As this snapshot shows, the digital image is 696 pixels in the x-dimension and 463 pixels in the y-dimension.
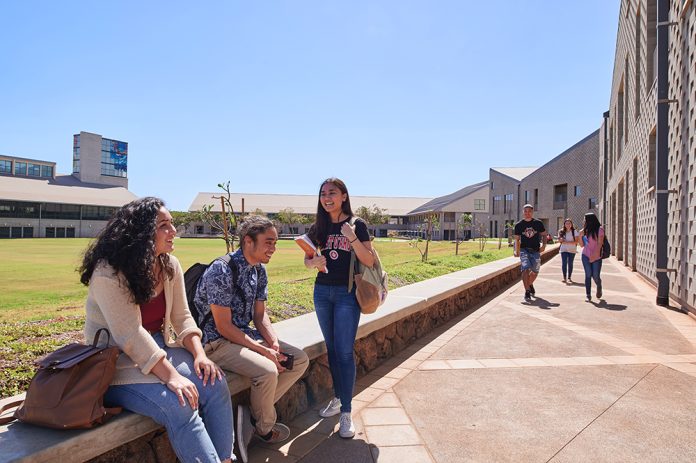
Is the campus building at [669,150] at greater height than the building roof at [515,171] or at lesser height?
lesser

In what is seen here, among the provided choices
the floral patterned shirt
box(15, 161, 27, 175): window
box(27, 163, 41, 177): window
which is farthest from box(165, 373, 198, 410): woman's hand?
box(27, 163, 41, 177): window

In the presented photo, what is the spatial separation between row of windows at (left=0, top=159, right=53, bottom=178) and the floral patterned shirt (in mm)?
89135

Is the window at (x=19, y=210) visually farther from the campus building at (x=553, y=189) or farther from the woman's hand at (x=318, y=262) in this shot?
the woman's hand at (x=318, y=262)

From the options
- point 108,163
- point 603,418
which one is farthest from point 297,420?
point 108,163

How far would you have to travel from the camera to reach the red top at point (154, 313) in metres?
2.48

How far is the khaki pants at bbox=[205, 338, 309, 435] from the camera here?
275 centimetres

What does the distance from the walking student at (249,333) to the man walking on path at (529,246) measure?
6587mm

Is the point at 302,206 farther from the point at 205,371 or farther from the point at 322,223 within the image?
the point at 205,371

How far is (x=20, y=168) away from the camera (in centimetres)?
7631

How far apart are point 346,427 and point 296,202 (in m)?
93.0

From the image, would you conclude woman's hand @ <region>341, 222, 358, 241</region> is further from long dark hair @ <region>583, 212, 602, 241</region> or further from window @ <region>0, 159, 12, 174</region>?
window @ <region>0, 159, 12, 174</region>

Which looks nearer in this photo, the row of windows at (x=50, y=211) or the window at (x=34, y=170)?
the row of windows at (x=50, y=211)

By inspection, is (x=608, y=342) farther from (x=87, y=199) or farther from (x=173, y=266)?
(x=87, y=199)

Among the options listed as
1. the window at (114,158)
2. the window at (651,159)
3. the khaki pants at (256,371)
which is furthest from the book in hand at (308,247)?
the window at (114,158)
